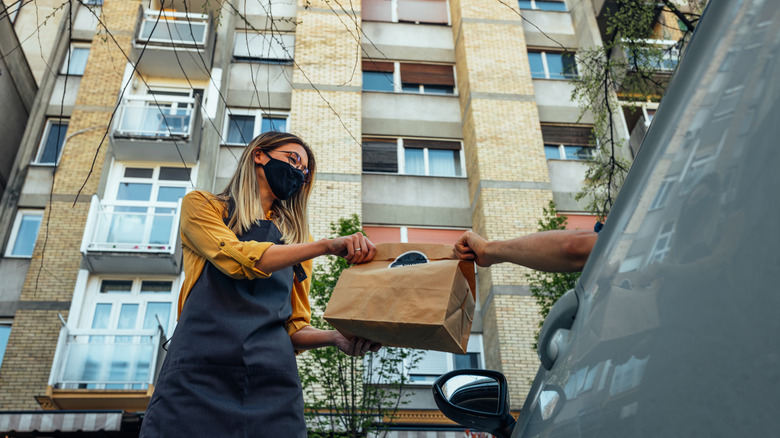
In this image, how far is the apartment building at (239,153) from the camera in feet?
42.3

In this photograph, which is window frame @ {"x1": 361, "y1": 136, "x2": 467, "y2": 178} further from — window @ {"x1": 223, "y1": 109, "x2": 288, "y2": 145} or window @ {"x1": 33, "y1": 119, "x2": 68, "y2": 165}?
window @ {"x1": 33, "y1": 119, "x2": 68, "y2": 165}

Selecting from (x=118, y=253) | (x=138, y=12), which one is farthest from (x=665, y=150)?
(x=138, y=12)

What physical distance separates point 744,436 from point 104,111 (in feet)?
57.4

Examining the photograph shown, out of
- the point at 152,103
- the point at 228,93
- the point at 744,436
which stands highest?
the point at 228,93

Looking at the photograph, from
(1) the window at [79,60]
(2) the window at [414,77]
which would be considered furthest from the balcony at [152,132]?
(2) the window at [414,77]

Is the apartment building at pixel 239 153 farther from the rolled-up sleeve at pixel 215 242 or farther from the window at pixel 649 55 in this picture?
the rolled-up sleeve at pixel 215 242

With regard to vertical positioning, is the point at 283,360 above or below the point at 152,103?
below

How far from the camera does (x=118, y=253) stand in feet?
43.9

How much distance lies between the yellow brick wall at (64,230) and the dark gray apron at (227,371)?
1001 cm

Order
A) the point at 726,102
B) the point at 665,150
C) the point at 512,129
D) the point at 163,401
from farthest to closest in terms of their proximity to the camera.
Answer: the point at 512,129, the point at 163,401, the point at 665,150, the point at 726,102

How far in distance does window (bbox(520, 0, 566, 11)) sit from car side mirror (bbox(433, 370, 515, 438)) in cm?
1952

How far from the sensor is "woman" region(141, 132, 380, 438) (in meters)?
1.95

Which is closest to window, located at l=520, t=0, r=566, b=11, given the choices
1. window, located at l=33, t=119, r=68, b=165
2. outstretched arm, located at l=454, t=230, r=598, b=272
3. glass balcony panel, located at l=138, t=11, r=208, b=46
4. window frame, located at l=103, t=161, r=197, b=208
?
glass balcony panel, located at l=138, t=11, r=208, b=46

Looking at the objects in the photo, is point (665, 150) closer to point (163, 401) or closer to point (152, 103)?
point (163, 401)
